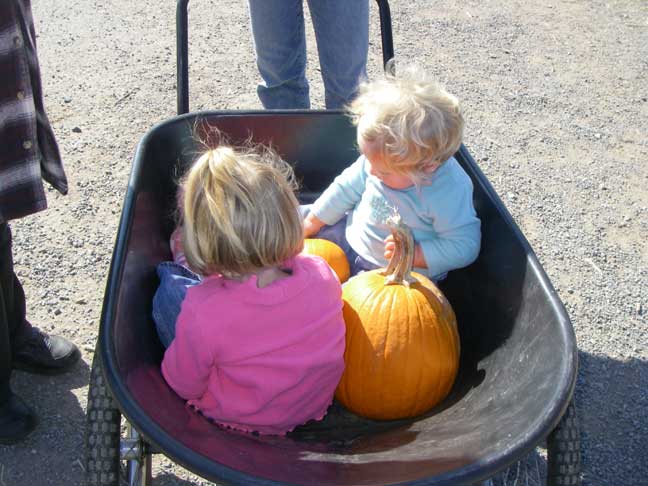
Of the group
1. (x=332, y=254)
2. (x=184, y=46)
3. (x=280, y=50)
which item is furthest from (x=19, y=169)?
(x=280, y=50)

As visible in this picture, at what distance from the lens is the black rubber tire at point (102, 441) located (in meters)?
1.50

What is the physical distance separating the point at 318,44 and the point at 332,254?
0.97m

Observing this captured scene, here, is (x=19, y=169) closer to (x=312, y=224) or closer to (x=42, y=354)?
(x=42, y=354)

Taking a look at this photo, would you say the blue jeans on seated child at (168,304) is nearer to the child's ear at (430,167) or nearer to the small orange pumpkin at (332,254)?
the small orange pumpkin at (332,254)

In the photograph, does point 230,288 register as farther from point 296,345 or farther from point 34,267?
point 34,267

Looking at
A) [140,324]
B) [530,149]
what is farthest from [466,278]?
[530,149]

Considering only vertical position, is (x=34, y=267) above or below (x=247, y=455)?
below

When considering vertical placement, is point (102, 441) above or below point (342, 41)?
below

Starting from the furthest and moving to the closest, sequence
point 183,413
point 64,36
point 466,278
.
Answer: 1. point 64,36
2. point 466,278
3. point 183,413

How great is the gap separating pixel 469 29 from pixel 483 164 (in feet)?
5.70

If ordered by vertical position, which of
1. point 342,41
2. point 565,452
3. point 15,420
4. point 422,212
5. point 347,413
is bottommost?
point 15,420

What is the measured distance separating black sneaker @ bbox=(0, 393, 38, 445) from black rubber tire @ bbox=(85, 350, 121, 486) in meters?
0.73

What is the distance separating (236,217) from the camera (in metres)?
1.41

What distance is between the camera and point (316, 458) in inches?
53.7
